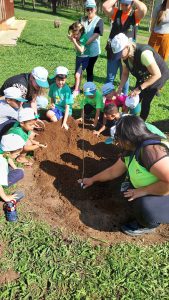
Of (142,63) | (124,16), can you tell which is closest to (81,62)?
(124,16)

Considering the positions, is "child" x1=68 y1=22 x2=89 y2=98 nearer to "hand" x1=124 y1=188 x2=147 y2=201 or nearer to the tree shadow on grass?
the tree shadow on grass

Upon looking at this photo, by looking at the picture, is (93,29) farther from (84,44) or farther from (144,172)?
(144,172)

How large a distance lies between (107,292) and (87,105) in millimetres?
3422

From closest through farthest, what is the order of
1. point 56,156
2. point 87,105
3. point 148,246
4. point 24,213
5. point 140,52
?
point 148,246 < point 24,213 < point 140,52 < point 56,156 < point 87,105

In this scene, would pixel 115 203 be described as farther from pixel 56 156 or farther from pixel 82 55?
pixel 82 55

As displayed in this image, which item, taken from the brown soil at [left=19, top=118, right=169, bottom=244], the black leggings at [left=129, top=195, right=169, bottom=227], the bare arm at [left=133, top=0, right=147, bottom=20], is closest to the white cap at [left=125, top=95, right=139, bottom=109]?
the brown soil at [left=19, top=118, right=169, bottom=244]

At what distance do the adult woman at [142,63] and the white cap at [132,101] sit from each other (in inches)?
4.0

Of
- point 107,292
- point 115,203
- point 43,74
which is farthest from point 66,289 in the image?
point 43,74

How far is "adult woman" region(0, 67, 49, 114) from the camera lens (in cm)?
405

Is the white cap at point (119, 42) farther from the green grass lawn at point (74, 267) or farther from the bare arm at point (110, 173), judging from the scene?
the green grass lawn at point (74, 267)

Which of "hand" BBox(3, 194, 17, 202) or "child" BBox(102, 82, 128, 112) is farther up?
"child" BBox(102, 82, 128, 112)

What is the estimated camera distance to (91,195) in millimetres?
3584

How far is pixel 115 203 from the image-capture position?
A: 350 cm

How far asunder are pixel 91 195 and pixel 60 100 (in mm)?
1951
